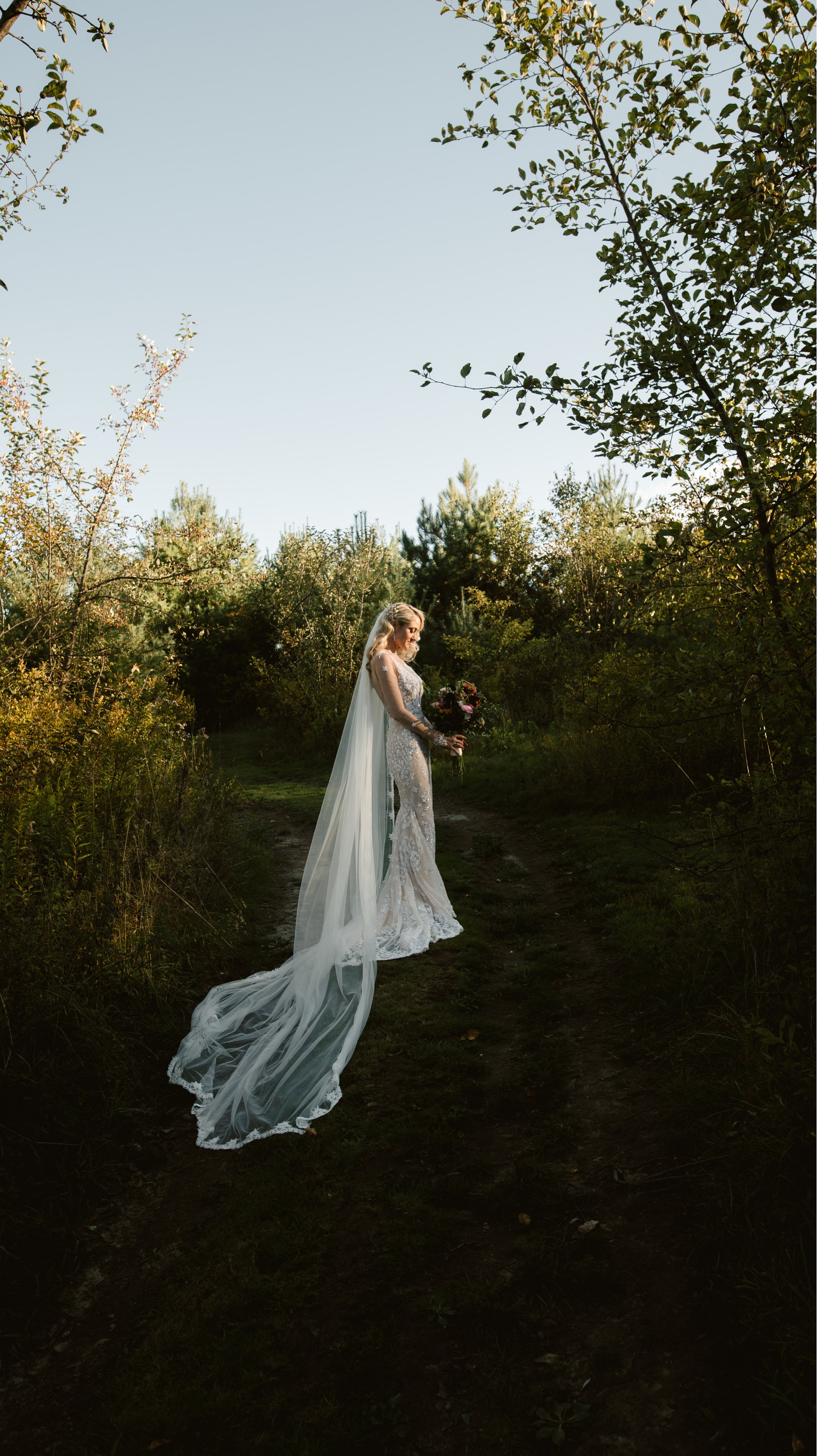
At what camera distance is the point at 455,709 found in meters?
6.82

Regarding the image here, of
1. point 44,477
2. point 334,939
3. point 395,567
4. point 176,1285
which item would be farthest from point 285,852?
point 395,567

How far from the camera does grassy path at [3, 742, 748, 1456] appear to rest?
2330mm

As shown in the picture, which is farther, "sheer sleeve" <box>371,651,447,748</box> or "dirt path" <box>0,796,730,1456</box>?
"sheer sleeve" <box>371,651,447,748</box>

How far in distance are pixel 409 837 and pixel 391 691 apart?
116cm

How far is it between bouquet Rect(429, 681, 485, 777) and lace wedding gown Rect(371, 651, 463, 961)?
0.27 meters

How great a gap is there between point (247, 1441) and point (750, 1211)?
1.78 m

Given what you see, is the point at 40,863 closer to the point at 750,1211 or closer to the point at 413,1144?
the point at 413,1144

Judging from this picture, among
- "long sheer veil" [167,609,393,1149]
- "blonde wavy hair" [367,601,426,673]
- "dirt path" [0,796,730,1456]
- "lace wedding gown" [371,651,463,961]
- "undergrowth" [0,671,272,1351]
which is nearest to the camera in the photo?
"dirt path" [0,796,730,1456]

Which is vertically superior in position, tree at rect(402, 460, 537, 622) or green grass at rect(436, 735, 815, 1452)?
tree at rect(402, 460, 537, 622)

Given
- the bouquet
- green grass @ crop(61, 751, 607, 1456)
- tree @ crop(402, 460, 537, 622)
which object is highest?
tree @ crop(402, 460, 537, 622)

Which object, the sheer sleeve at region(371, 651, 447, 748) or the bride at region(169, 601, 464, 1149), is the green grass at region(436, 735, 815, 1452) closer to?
the bride at region(169, 601, 464, 1149)

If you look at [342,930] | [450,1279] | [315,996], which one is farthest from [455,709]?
[450,1279]

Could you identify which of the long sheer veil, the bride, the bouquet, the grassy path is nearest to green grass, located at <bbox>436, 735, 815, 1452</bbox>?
the grassy path

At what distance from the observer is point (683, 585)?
15.3 ft
